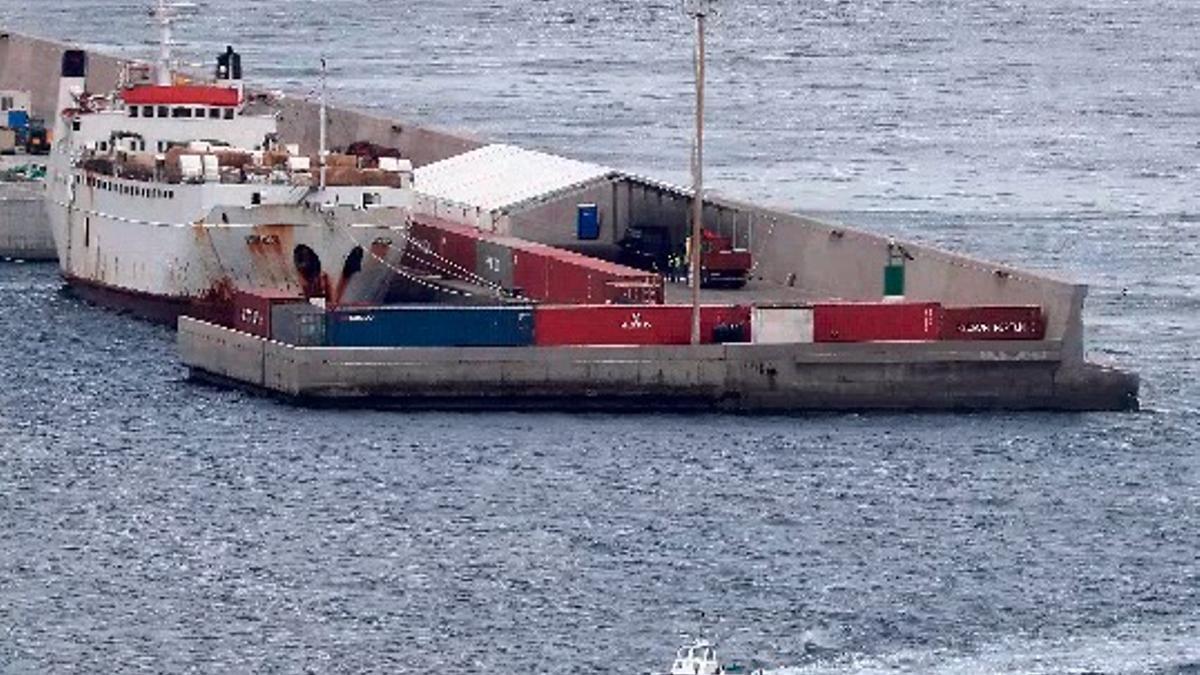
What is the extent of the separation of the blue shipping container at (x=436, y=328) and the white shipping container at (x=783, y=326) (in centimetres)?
448

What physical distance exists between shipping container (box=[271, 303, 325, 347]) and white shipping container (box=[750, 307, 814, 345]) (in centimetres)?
854

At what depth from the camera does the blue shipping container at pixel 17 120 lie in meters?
127

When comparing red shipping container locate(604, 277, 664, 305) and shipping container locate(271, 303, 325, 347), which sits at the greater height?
red shipping container locate(604, 277, 664, 305)

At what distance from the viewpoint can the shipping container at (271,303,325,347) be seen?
281ft

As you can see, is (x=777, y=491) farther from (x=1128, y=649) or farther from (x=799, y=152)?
(x=799, y=152)

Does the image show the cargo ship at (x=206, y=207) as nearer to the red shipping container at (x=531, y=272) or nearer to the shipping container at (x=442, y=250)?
the shipping container at (x=442, y=250)

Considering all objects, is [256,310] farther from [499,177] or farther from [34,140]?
[34,140]

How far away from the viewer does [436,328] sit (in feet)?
280

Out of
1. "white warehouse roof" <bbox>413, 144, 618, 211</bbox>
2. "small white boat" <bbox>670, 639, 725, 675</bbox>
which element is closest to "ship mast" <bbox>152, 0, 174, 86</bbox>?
"white warehouse roof" <bbox>413, 144, 618, 211</bbox>

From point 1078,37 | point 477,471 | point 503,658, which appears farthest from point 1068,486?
point 1078,37

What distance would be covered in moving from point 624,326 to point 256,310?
25.9ft

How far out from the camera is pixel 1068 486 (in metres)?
76.9

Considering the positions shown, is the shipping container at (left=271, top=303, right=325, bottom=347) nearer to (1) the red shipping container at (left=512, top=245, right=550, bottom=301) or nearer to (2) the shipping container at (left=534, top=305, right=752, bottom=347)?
(2) the shipping container at (left=534, top=305, right=752, bottom=347)

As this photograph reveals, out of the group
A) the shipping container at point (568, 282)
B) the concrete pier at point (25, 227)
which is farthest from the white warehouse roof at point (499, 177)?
the concrete pier at point (25, 227)
